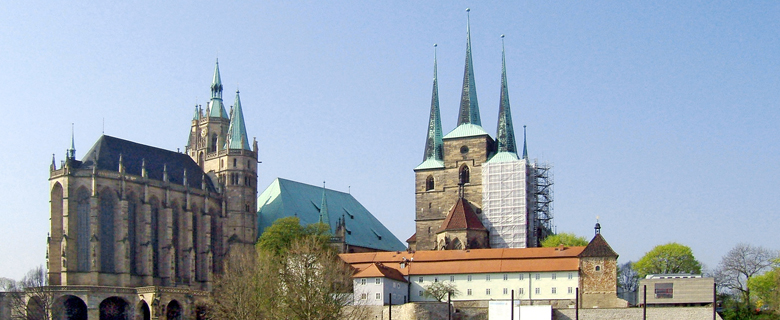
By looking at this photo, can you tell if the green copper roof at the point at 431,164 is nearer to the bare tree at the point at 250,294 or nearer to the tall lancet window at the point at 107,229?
the tall lancet window at the point at 107,229

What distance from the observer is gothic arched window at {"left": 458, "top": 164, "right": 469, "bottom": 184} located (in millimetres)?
103750

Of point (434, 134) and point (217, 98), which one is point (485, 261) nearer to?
point (434, 134)

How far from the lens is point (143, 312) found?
3337 inches

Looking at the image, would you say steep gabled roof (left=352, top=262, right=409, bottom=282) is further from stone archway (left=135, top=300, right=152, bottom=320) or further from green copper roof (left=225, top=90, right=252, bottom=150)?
green copper roof (left=225, top=90, right=252, bottom=150)

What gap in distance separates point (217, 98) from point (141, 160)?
754 inches

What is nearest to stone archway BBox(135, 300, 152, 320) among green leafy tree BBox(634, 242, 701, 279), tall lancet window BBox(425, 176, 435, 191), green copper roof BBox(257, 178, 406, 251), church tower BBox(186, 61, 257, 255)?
church tower BBox(186, 61, 257, 255)

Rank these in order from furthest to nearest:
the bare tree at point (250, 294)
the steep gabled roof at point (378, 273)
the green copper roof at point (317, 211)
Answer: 1. the green copper roof at point (317, 211)
2. the steep gabled roof at point (378, 273)
3. the bare tree at point (250, 294)

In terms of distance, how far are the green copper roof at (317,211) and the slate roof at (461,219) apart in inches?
549

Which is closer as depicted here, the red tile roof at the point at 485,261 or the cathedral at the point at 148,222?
the red tile roof at the point at 485,261

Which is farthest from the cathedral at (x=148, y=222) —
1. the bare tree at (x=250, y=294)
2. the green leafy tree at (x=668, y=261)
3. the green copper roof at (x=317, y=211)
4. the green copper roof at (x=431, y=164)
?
the green leafy tree at (x=668, y=261)

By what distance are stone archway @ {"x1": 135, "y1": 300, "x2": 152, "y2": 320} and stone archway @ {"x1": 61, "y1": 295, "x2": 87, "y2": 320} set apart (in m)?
4.06

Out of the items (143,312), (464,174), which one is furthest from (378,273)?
(464,174)

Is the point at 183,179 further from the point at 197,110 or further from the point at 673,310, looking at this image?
the point at 673,310

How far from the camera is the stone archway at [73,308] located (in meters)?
81.8
